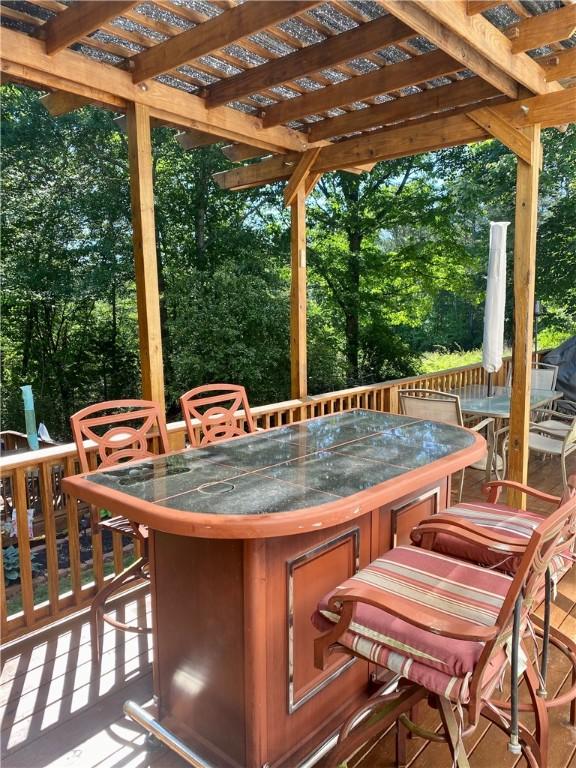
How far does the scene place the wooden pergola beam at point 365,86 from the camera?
3264 millimetres

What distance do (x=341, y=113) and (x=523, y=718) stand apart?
13.2ft

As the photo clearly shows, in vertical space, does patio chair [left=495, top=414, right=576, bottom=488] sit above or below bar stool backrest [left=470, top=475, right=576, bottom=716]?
below

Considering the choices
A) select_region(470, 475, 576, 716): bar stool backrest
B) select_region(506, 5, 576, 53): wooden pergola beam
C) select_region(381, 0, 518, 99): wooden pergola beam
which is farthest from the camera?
select_region(506, 5, 576, 53): wooden pergola beam

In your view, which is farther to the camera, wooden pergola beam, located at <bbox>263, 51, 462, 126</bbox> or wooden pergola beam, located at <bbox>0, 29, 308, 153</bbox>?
wooden pergola beam, located at <bbox>263, 51, 462, 126</bbox>

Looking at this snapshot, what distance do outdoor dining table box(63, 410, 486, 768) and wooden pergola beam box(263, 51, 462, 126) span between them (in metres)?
2.37

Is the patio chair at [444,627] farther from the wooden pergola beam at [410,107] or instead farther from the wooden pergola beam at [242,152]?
Answer: the wooden pergola beam at [242,152]

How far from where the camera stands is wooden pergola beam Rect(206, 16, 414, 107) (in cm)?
289

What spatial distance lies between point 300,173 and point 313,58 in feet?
4.99

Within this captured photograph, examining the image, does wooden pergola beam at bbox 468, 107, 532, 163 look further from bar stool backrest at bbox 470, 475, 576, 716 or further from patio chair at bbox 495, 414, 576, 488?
bar stool backrest at bbox 470, 475, 576, 716

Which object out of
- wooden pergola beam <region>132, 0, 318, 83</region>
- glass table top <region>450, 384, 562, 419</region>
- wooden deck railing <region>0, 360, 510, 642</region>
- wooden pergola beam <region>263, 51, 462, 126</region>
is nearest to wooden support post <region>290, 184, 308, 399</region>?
wooden deck railing <region>0, 360, 510, 642</region>

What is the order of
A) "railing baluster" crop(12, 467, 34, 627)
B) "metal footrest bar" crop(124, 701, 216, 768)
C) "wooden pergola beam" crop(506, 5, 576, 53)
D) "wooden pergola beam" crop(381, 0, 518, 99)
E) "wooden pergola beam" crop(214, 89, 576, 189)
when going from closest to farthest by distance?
"metal footrest bar" crop(124, 701, 216, 768), "wooden pergola beam" crop(381, 0, 518, 99), "railing baluster" crop(12, 467, 34, 627), "wooden pergola beam" crop(506, 5, 576, 53), "wooden pergola beam" crop(214, 89, 576, 189)

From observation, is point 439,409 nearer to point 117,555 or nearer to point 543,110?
point 543,110

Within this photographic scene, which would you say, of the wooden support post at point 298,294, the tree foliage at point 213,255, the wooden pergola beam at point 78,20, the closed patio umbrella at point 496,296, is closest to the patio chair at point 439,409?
the closed patio umbrella at point 496,296

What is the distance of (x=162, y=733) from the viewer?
1976 millimetres
